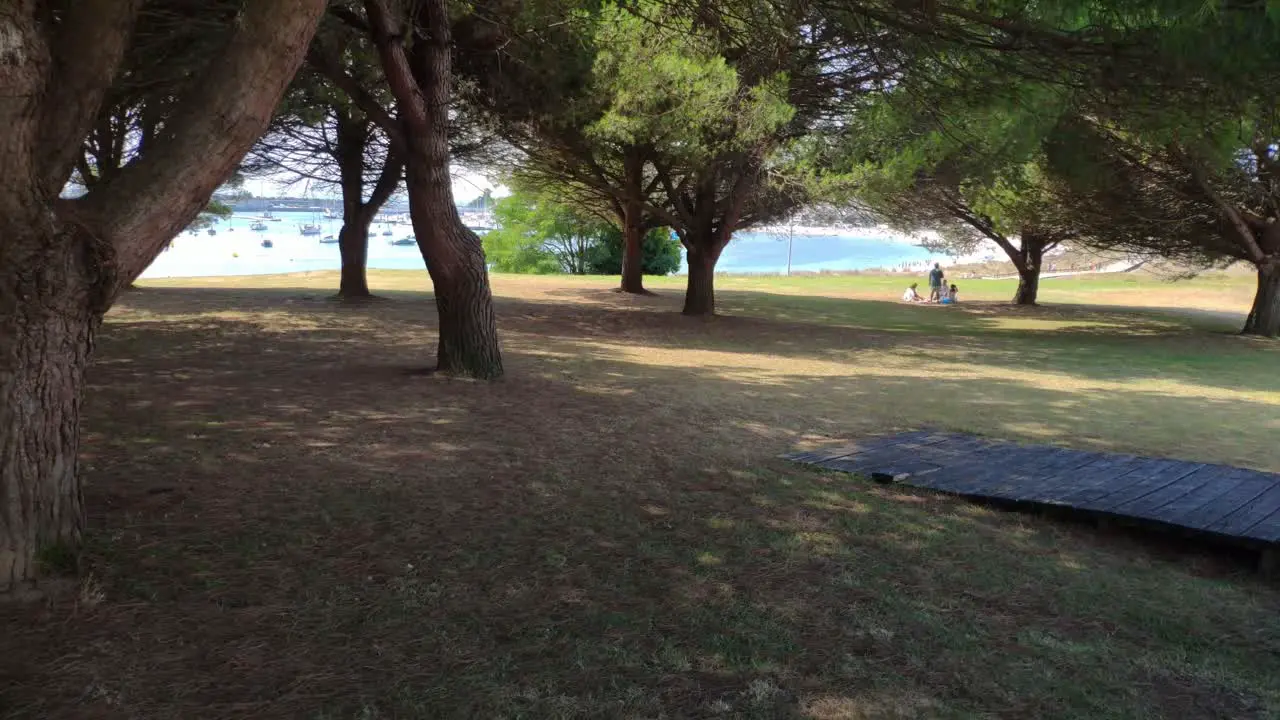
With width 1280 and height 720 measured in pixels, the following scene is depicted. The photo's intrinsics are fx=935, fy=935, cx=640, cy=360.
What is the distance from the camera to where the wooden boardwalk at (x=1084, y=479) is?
5.55 metres

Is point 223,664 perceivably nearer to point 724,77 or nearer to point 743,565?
point 743,565

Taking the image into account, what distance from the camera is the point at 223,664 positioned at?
343 centimetres

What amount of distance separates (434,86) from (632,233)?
16154mm

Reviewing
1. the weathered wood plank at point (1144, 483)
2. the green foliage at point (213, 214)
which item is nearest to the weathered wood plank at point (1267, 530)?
the weathered wood plank at point (1144, 483)

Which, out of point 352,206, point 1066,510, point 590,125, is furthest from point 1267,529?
point 352,206

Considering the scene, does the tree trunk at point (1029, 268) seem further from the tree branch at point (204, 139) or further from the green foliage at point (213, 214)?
the tree branch at point (204, 139)

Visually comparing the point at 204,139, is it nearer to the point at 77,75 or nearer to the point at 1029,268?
the point at 77,75

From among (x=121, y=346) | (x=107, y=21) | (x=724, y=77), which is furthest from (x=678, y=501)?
(x=724, y=77)

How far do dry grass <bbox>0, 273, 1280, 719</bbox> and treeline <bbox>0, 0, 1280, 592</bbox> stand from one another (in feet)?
3.06

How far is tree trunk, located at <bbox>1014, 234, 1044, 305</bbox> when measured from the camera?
28484 millimetres

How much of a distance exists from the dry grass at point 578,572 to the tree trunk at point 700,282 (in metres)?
9.96

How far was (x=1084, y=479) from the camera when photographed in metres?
6.52

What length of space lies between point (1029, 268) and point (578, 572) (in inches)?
1081

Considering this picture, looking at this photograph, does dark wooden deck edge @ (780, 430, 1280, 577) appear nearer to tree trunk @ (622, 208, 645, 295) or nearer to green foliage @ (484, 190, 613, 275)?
tree trunk @ (622, 208, 645, 295)
